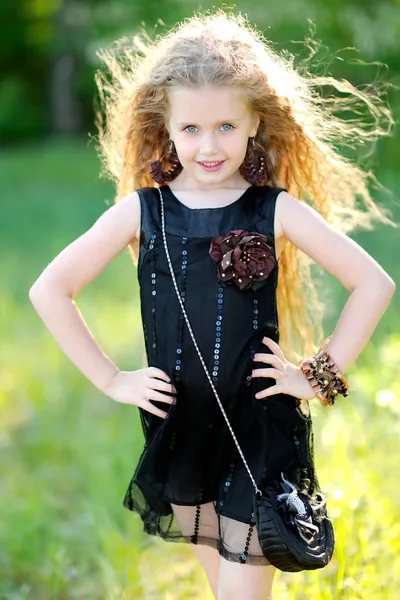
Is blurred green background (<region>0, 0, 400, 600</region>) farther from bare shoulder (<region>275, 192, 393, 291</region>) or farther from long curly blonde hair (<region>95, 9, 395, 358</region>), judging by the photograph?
bare shoulder (<region>275, 192, 393, 291</region>)

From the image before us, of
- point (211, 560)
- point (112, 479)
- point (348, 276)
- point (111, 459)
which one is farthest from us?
point (111, 459)

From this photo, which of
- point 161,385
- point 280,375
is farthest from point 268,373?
point 161,385

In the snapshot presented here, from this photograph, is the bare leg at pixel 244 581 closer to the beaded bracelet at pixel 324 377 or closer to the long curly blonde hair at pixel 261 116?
the beaded bracelet at pixel 324 377

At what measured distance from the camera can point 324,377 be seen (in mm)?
2377

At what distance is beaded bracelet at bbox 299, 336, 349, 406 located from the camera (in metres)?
2.38

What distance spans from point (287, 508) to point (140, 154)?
3.80ft

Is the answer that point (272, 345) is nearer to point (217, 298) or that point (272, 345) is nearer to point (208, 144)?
point (217, 298)

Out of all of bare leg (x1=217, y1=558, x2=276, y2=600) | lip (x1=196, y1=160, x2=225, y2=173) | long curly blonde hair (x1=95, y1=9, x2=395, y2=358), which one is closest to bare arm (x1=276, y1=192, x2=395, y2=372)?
lip (x1=196, y1=160, x2=225, y2=173)

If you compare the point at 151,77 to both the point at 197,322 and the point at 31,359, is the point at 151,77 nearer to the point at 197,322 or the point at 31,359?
the point at 197,322

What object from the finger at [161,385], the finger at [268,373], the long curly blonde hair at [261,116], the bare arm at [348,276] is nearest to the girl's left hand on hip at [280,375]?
the finger at [268,373]

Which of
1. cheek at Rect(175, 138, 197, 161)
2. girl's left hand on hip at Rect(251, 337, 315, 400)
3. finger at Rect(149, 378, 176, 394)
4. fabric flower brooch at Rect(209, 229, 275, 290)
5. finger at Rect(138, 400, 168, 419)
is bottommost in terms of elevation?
finger at Rect(138, 400, 168, 419)

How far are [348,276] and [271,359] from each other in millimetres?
295

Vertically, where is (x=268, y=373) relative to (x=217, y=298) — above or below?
below

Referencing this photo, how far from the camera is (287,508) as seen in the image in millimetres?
2279
